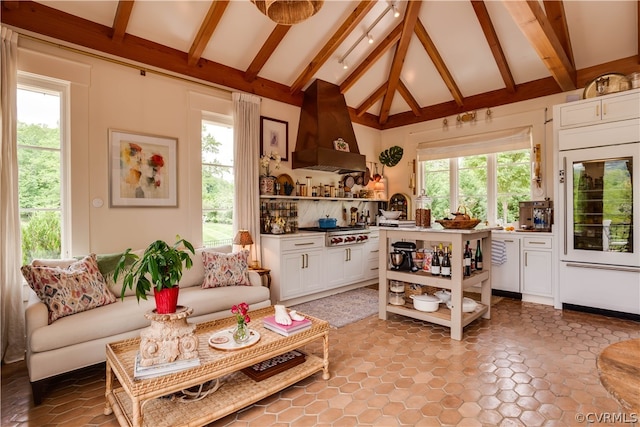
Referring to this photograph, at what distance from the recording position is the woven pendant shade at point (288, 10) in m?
2.23

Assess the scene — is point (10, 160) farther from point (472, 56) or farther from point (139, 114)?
point (472, 56)

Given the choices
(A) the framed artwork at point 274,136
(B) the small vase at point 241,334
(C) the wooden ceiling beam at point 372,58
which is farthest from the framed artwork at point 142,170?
(C) the wooden ceiling beam at point 372,58

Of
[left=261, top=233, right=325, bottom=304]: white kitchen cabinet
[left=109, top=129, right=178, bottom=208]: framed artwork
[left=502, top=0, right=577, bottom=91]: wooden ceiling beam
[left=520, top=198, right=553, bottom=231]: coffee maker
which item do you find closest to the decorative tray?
[left=261, top=233, right=325, bottom=304]: white kitchen cabinet

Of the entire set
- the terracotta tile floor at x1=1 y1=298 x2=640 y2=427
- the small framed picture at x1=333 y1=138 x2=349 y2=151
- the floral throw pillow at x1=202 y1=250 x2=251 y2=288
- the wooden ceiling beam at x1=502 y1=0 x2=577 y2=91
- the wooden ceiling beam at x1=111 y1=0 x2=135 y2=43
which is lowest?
the terracotta tile floor at x1=1 y1=298 x2=640 y2=427

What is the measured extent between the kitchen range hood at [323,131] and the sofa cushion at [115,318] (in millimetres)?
2327

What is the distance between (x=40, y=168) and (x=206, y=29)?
7.16 feet

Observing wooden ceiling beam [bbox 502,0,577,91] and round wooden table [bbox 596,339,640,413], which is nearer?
round wooden table [bbox 596,339,640,413]

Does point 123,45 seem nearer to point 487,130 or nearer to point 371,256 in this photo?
point 371,256

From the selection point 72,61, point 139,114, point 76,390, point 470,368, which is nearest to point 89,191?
point 139,114

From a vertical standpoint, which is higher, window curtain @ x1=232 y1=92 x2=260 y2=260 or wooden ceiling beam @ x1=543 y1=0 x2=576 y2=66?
wooden ceiling beam @ x1=543 y1=0 x2=576 y2=66

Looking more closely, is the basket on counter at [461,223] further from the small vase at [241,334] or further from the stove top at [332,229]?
the small vase at [241,334]

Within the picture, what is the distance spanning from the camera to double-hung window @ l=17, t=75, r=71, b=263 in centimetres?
304

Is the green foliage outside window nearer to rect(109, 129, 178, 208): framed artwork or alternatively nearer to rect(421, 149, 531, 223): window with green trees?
rect(109, 129, 178, 208): framed artwork

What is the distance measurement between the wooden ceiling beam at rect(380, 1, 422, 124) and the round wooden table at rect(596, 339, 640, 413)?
4.23 m
